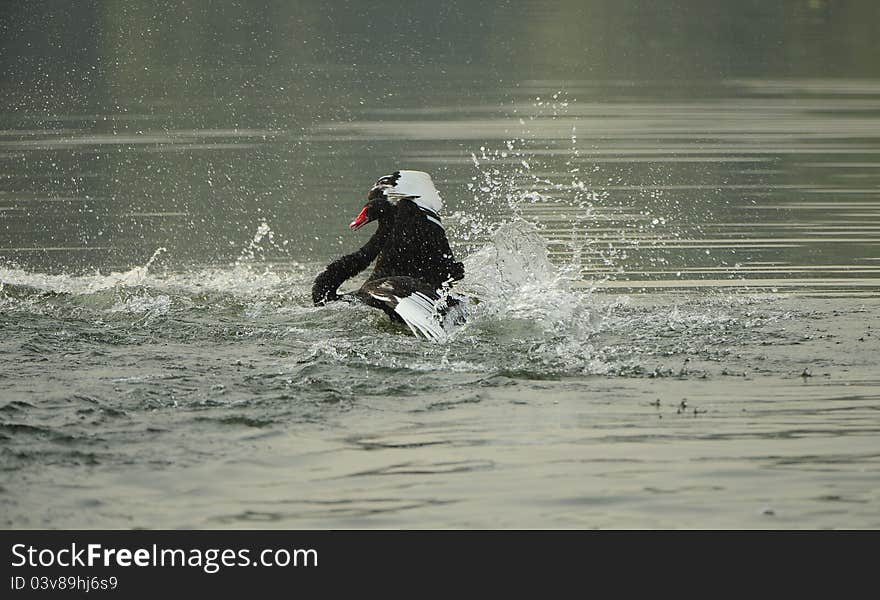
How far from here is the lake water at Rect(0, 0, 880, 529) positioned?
6574mm

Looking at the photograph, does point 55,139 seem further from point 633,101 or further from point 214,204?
point 633,101

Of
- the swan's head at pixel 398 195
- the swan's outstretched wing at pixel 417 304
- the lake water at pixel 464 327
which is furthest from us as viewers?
the swan's head at pixel 398 195

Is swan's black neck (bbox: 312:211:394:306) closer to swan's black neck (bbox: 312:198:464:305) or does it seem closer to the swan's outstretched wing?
swan's black neck (bbox: 312:198:464:305)

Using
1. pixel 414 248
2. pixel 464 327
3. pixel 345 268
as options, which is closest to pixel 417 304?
pixel 464 327

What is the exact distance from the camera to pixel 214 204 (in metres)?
18.6

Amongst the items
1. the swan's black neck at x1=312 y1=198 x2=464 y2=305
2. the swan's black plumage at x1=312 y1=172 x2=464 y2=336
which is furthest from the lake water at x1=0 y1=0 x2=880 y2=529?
the swan's black neck at x1=312 y1=198 x2=464 y2=305

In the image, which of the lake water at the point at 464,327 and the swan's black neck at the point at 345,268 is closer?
the lake water at the point at 464,327

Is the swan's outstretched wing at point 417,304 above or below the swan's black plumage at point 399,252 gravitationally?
below

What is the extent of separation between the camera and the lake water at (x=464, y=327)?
6574mm

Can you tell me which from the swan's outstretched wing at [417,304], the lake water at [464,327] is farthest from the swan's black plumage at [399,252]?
the lake water at [464,327]

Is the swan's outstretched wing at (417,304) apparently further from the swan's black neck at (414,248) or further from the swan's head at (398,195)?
the swan's head at (398,195)

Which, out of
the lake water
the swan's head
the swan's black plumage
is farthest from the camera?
the swan's head
